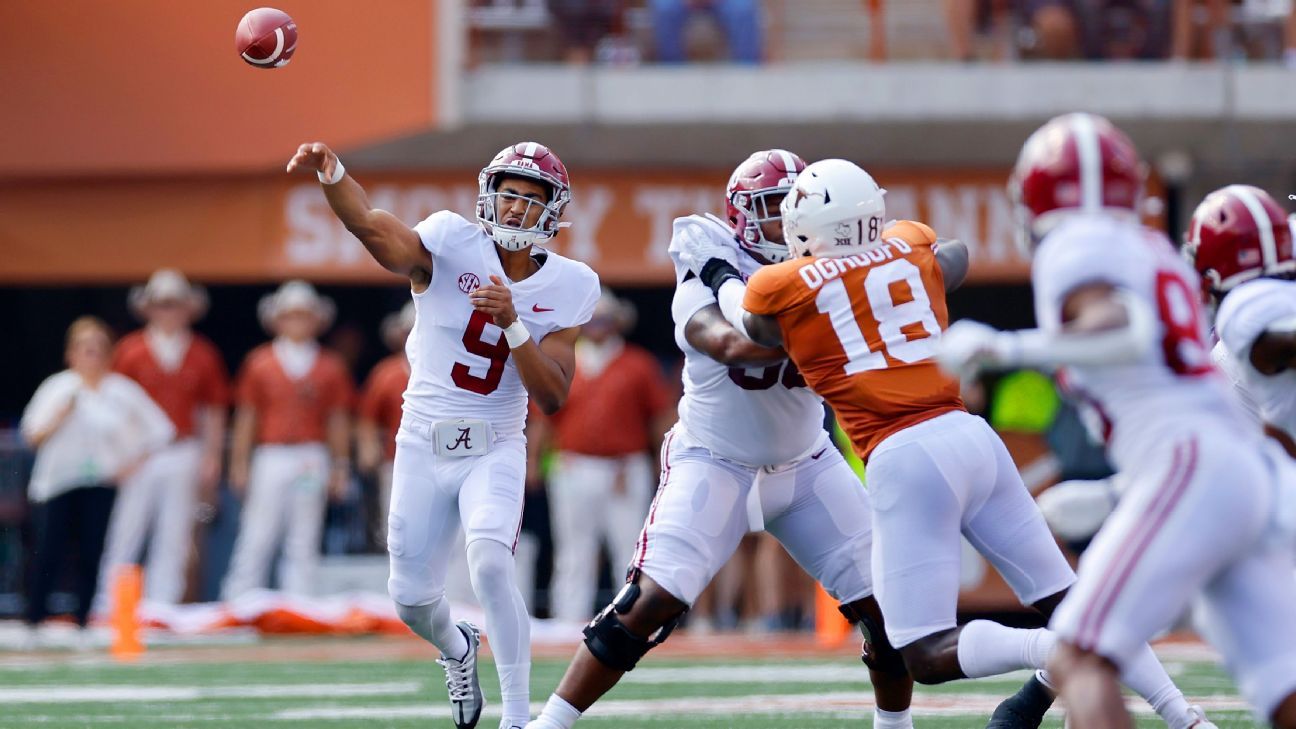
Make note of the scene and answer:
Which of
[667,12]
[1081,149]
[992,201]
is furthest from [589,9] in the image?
[1081,149]


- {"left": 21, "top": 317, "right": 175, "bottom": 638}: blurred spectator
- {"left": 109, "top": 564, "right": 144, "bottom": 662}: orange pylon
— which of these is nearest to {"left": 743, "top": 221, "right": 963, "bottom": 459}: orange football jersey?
{"left": 109, "top": 564, "right": 144, "bottom": 662}: orange pylon

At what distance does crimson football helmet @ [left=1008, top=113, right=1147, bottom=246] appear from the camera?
13.4ft

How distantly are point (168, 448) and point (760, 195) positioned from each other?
7296mm

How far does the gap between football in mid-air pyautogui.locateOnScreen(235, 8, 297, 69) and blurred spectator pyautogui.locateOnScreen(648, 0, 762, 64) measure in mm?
8164

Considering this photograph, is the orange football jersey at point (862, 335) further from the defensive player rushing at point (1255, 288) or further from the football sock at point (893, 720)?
the football sock at point (893, 720)

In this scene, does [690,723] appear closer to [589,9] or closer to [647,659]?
[647,659]

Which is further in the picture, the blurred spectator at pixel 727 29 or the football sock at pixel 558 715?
the blurred spectator at pixel 727 29

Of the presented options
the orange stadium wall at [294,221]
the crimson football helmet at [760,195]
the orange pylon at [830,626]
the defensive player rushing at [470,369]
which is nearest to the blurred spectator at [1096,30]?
the orange stadium wall at [294,221]

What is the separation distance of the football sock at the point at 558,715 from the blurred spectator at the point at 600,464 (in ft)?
21.7

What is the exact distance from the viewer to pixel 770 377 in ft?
18.9

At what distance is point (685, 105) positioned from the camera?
1401 centimetres

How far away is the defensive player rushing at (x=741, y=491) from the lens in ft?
18.3

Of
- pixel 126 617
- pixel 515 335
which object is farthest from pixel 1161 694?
pixel 126 617

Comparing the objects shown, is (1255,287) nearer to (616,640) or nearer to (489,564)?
(616,640)
